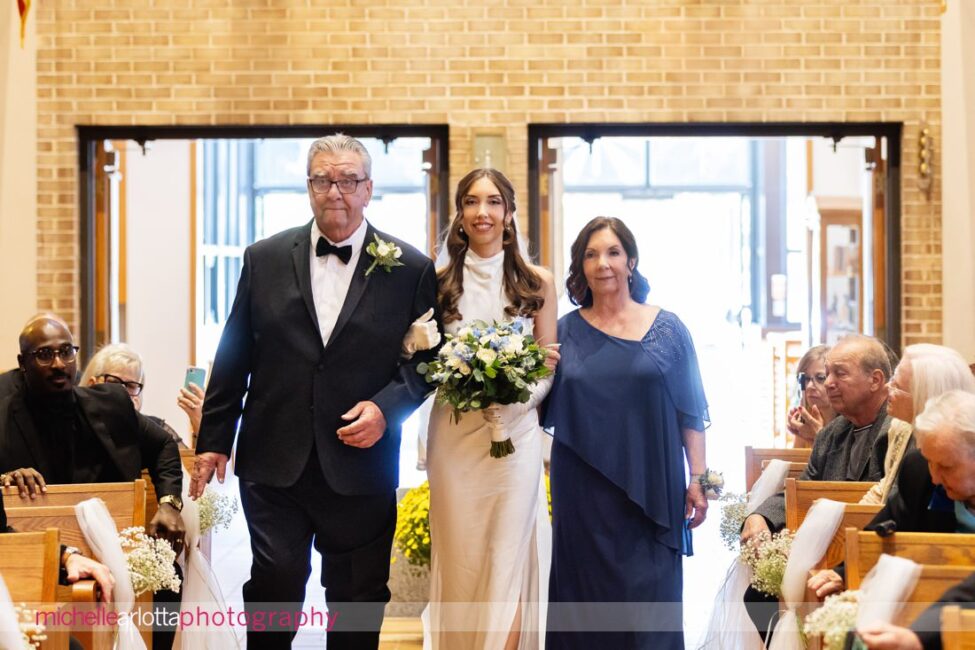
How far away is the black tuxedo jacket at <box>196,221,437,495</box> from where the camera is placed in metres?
4.31

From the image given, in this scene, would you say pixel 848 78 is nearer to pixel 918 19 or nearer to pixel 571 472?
pixel 918 19

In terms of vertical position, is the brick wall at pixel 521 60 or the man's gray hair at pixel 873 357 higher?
the brick wall at pixel 521 60

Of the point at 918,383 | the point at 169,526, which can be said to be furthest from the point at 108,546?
the point at 918,383

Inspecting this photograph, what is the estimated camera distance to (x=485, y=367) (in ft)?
14.8

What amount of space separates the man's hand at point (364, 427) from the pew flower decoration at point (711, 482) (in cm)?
147

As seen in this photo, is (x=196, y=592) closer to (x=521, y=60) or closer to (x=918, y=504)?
(x=918, y=504)

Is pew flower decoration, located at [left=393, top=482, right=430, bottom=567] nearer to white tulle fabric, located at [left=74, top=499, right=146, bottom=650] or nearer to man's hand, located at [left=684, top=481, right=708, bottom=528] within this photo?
man's hand, located at [left=684, top=481, right=708, bottom=528]

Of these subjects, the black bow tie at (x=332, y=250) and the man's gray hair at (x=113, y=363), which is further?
the man's gray hair at (x=113, y=363)

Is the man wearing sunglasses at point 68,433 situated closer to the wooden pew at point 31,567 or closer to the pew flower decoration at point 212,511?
the pew flower decoration at point 212,511

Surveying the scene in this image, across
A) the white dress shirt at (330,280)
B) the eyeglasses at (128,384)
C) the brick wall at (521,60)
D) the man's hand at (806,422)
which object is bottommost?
the man's hand at (806,422)

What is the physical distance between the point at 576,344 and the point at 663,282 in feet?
61.2

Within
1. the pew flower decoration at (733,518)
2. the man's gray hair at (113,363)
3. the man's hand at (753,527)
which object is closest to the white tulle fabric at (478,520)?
the man's hand at (753,527)

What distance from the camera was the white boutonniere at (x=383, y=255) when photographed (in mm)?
4410

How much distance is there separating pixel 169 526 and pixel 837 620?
9.15 ft
